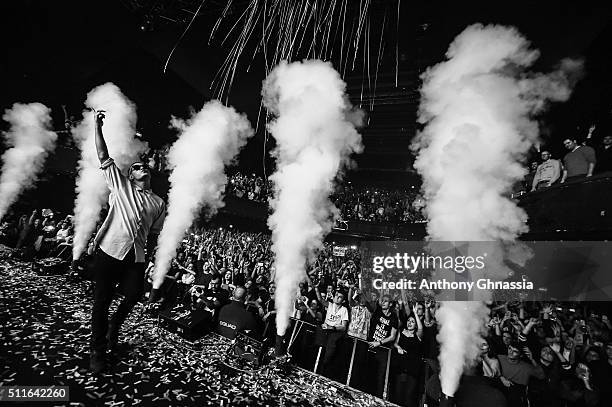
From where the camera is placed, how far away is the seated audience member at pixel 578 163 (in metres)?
7.19

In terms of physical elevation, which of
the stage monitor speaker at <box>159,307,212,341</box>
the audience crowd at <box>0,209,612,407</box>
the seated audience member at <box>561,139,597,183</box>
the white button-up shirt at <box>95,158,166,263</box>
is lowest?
the stage monitor speaker at <box>159,307,212,341</box>

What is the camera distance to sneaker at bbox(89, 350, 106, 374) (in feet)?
10.3

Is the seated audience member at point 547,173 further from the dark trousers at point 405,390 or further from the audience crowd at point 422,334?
the dark trousers at point 405,390

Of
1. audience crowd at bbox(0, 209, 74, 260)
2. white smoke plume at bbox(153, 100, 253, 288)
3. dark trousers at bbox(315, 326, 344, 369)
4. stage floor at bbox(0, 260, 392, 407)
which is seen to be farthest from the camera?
audience crowd at bbox(0, 209, 74, 260)

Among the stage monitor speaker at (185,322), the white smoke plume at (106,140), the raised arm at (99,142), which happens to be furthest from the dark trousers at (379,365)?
the white smoke plume at (106,140)

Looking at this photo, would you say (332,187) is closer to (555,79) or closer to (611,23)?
(555,79)

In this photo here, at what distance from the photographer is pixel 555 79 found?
9992 mm

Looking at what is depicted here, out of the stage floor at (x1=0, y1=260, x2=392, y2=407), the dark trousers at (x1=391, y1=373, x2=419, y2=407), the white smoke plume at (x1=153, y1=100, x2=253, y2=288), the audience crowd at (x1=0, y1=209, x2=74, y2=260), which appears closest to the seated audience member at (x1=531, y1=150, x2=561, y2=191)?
the dark trousers at (x1=391, y1=373, x2=419, y2=407)

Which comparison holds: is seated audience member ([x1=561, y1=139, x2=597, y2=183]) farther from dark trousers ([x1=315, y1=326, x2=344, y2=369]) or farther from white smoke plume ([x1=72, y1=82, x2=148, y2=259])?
white smoke plume ([x1=72, y1=82, x2=148, y2=259])

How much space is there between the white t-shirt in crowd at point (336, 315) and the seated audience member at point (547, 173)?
724 cm

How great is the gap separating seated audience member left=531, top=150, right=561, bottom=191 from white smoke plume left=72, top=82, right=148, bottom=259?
17.4 metres

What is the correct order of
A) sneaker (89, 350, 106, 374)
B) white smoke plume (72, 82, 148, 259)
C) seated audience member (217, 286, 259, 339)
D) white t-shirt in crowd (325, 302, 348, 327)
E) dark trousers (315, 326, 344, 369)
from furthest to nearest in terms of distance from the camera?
white smoke plume (72, 82, 148, 259), white t-shirt in crowd (325, 302, 348, 327), dark trousers (315, 326, 344, 369), seated audience member (217, 286, 259, 339), sneaker (89, 350, 106, 374)

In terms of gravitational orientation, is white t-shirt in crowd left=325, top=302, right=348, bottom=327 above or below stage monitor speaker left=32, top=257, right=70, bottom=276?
above

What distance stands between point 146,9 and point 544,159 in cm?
1502
